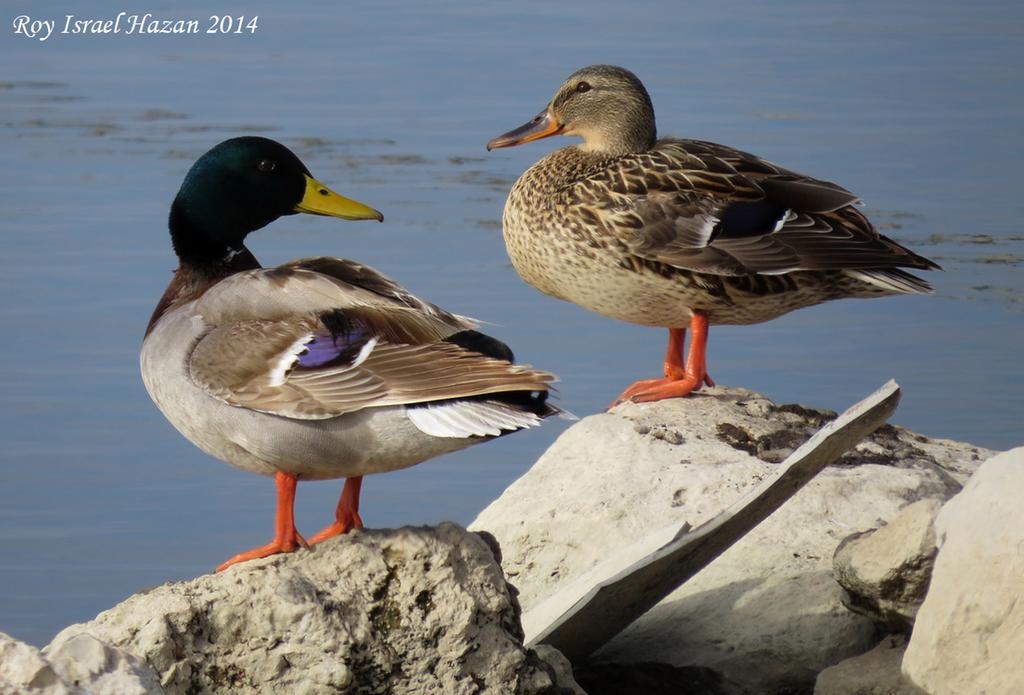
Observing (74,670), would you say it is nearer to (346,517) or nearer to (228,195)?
(346,517)

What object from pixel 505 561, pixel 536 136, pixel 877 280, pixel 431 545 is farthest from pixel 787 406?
pixel 431 545

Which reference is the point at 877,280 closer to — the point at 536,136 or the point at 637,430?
the point at 637,430

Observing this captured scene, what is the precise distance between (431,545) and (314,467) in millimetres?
396

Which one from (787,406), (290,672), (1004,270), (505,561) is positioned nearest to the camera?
(290,672)

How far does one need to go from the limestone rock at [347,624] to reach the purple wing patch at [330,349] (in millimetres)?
478

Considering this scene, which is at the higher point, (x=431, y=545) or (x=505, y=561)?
(x=431, y=545)

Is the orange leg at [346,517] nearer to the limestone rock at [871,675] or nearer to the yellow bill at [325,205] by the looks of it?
the yellow bill at [325,205]

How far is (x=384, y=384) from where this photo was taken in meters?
4.84

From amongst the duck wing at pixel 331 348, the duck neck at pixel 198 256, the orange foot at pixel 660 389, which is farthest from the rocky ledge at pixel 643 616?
the duck neck at pixel 198 256

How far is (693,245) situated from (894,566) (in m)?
2.40

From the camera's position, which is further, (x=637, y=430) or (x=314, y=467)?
(x=637, y=430)

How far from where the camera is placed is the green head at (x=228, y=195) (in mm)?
5762

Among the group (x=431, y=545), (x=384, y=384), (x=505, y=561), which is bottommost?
(x=505, y=561)

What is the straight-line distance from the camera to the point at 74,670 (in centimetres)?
403
